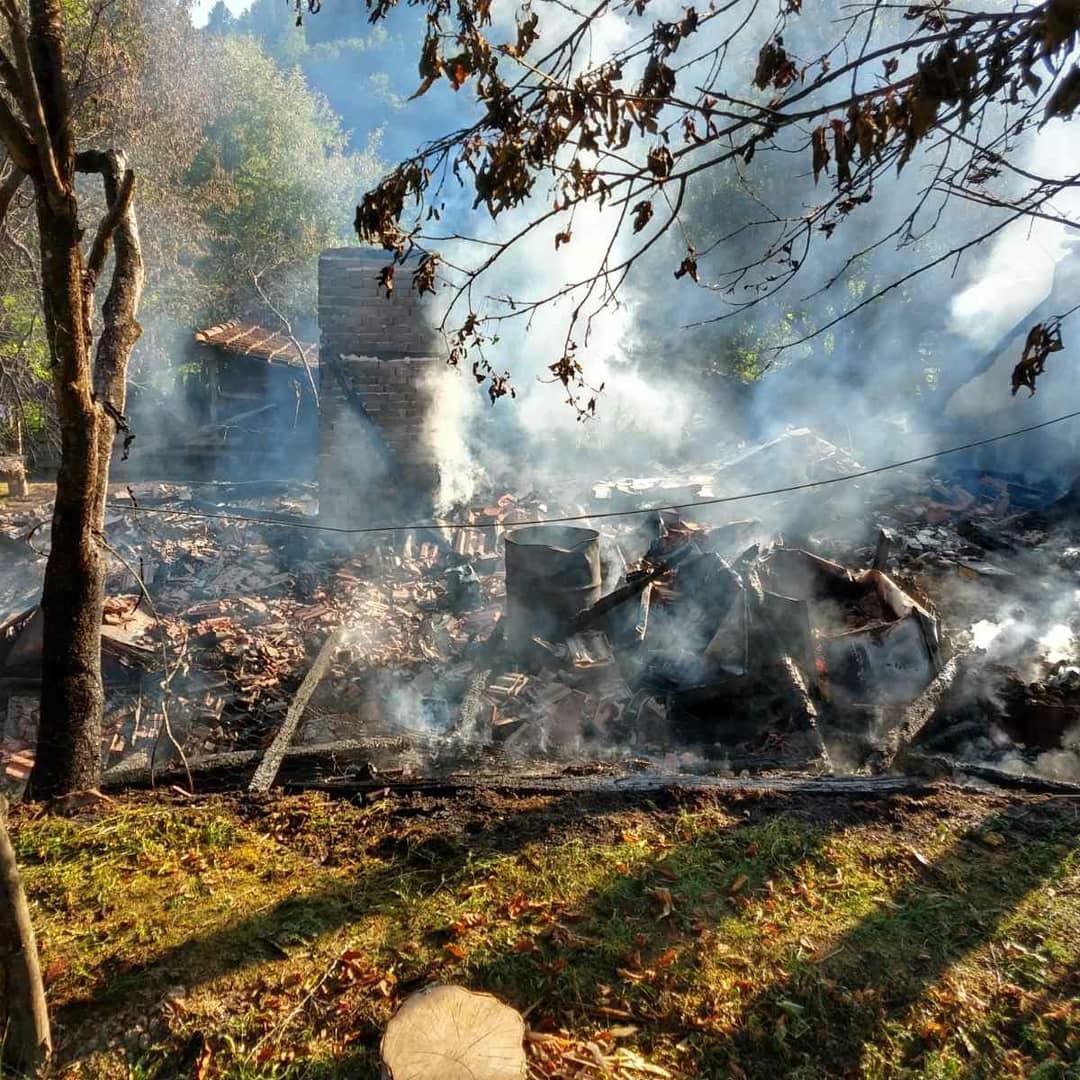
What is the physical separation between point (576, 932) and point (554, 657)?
14.0ft

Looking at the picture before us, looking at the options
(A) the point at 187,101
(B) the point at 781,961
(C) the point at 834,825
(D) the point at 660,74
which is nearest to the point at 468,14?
(D) the point at 660,74

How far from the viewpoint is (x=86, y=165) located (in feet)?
14.4

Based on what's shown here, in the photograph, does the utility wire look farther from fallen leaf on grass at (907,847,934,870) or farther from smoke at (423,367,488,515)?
fallen leaf on grass at (907,847,934,870)

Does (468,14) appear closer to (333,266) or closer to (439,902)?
(439,902)

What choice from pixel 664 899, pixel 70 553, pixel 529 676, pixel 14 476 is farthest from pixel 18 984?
pixel 14 476

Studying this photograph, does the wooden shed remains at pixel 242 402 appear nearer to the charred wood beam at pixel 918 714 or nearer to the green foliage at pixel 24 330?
the green foliage at pixel 24 330

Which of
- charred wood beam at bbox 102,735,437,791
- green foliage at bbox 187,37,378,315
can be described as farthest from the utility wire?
green foliage at bbox 187,37,378,315

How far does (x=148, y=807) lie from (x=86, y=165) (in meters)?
4.17

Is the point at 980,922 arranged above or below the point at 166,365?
below

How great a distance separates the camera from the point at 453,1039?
7.79 ft

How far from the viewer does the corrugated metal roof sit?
2242 cm

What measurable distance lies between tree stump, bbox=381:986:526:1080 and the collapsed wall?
9256 millimetres

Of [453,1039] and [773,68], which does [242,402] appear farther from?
[453,1039]

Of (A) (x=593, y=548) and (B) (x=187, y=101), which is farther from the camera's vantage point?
(B) (x=187, y=101)
